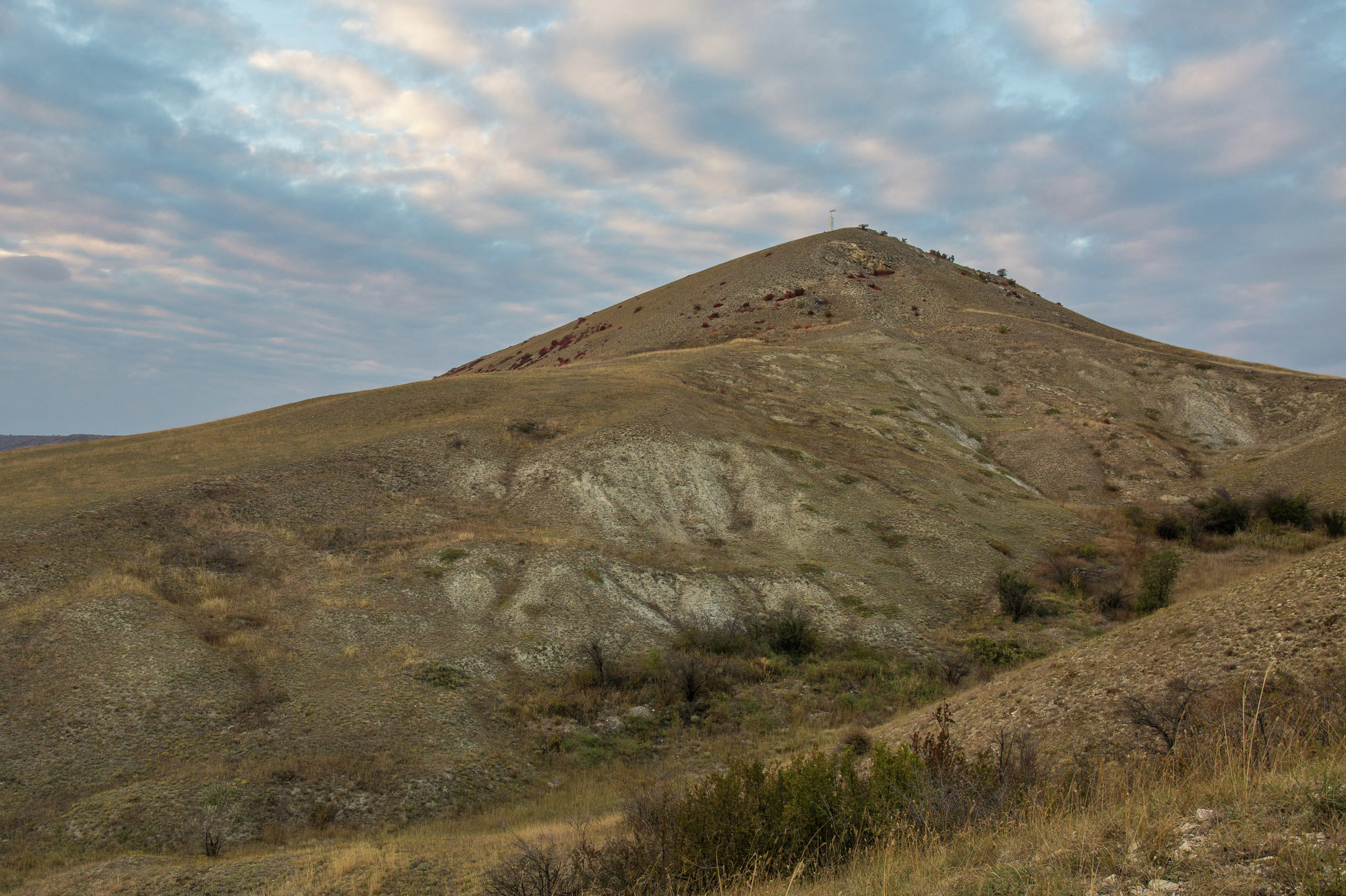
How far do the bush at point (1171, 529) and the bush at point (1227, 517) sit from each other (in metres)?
1.06

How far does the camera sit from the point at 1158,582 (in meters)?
25.7

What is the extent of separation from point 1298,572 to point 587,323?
92.2 m

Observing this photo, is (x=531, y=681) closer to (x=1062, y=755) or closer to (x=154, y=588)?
(x=154, y=588)

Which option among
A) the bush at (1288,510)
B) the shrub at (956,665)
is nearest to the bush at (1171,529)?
the bush at (1288,510)

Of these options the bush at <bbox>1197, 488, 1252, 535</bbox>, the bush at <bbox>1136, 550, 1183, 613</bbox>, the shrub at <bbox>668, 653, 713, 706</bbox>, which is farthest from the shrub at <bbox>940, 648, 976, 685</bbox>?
the bush at <bbox>1197, 488, 1252, 535</bbox>

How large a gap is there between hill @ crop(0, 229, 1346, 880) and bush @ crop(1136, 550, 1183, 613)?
163 centimetres

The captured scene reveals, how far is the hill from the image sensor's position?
53.4ft

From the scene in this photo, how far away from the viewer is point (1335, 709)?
8922mm

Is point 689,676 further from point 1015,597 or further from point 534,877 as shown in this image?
point 1015,597

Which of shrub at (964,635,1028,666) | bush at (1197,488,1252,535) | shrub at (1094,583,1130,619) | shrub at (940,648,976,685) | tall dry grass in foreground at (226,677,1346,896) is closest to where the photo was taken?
tall dry grass in foreground at (226,677,1346,896)

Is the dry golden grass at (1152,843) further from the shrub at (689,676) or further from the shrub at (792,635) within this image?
the shrub at (792,635)

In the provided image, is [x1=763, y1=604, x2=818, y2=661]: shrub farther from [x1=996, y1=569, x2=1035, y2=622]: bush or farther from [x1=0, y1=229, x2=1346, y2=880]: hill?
[x1=996, y1=569, x2=1035, y2=622]: bush

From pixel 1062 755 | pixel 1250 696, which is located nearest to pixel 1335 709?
pixel 1250 696

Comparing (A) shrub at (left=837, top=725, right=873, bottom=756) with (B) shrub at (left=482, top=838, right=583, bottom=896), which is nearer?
(B) shrub at (left=482, top=838, right=583, bottom=896)
